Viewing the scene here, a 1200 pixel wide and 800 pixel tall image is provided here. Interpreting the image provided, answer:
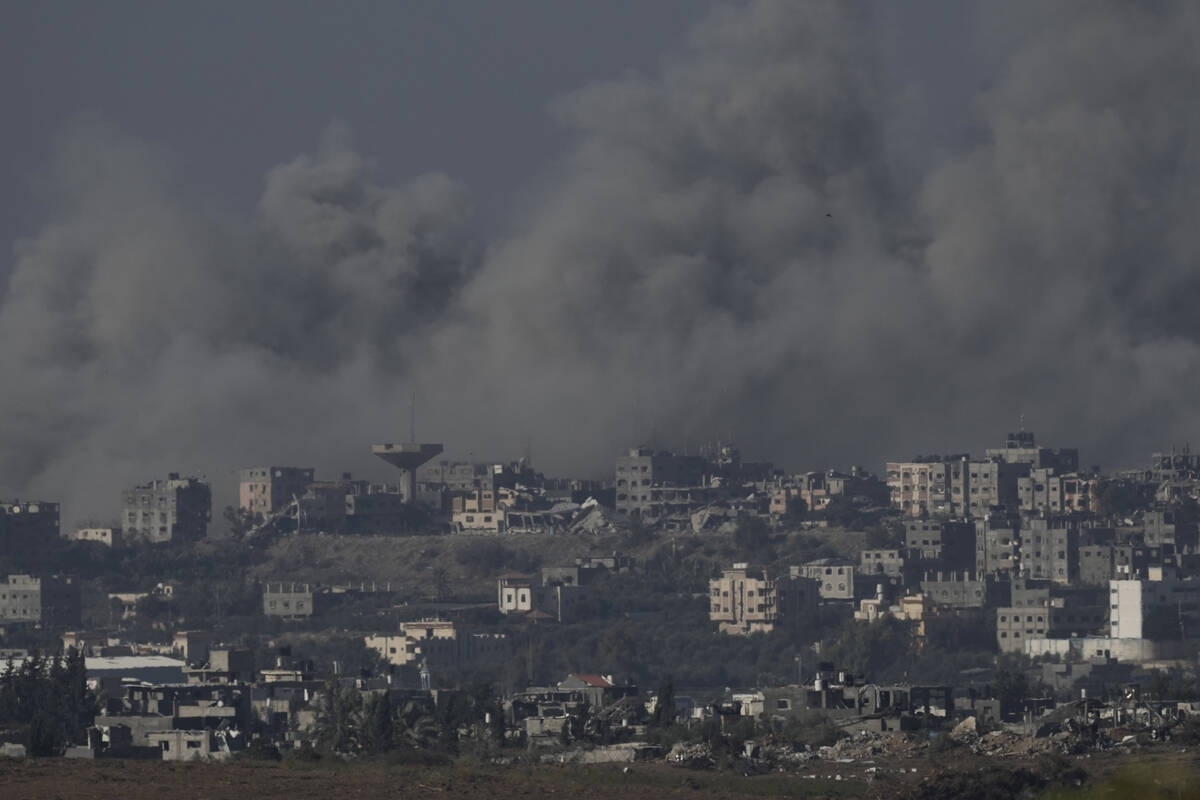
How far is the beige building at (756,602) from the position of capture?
64.4 m

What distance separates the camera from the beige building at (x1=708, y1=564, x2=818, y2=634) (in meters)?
64.4

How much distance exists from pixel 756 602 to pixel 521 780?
3767 centimetres

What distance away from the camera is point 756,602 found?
65.2 meters

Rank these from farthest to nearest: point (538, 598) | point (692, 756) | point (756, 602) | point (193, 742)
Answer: point (538, 598) → point (756, 602) → point (193, 742) → point (692, 756)

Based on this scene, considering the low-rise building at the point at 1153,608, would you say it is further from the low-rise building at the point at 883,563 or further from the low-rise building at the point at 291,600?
the low-rise building at the point at 291,600

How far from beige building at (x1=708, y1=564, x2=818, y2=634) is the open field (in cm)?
3332

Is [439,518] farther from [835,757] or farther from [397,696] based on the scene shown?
[835,757]

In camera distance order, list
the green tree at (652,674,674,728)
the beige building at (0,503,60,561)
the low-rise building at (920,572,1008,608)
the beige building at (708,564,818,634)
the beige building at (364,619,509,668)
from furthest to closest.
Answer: the beige building at (0,503,60,561) → the low-rise building at (920,572,1008,608) → the beige building at (708,564,818,634) → the beige building at (364,619,509,668) → the green tree at (652,674,674,728)

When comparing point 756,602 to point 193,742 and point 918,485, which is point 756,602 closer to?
point 918,485

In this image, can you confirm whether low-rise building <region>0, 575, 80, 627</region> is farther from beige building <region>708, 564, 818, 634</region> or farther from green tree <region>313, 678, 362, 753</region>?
green tree <region>313, 678, 362, 753</region>

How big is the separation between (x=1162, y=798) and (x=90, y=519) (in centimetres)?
6671

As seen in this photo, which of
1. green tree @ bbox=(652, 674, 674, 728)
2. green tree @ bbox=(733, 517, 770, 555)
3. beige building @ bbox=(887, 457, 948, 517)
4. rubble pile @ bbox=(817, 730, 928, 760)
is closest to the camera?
rubble pile @ bbox=(817, 730, 928, 760)

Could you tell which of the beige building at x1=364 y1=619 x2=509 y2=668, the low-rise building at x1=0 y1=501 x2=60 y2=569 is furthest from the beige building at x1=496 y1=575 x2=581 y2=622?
the low-rise building at x1=0 y1=501 x2=60 y2=569

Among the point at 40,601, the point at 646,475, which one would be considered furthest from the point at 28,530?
the point at 646,475
